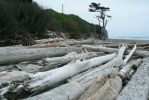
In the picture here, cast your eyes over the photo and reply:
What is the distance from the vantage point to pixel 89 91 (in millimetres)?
4238

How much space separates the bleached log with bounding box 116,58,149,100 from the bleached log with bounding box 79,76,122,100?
0.30ft

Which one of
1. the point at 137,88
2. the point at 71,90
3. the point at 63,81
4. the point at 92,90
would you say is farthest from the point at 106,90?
the point at 63,81

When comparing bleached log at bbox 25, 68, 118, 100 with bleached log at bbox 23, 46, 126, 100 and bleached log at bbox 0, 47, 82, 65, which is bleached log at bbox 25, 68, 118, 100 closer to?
bleached log at bbox 23, 46, 126, 100

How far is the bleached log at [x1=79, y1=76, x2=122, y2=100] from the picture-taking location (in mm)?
3820

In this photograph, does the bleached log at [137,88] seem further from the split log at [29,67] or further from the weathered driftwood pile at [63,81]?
the split log at [29,67]

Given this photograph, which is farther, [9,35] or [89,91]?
[9,35]

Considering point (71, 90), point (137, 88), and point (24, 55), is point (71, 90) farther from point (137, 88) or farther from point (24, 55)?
point (24, 55)

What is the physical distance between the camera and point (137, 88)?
179 inches

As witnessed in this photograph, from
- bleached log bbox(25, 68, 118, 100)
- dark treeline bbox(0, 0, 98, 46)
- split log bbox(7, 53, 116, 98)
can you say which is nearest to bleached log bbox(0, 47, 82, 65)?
split log bbox(7, 53, 116, 98)

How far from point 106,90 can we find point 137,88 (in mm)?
687

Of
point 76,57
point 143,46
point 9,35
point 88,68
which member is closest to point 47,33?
point 9,35

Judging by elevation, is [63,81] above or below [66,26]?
below

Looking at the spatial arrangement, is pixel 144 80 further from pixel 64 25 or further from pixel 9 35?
pixel 64 25

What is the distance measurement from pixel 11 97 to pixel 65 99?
23.8 inches
